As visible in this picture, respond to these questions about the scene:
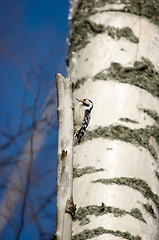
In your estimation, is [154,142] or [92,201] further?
[154,142]

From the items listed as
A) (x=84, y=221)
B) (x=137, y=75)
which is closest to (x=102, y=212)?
(x=84, y=221)

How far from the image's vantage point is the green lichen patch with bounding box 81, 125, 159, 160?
175 cm

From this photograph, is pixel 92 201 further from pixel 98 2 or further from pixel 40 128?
pixel 98 2

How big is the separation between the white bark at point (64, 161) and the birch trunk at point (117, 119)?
1.10 ft

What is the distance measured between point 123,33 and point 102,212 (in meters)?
1.12

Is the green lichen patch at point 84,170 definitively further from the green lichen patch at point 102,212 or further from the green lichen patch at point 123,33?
the green lichen patch at point 123,33

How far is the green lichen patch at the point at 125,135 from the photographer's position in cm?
175

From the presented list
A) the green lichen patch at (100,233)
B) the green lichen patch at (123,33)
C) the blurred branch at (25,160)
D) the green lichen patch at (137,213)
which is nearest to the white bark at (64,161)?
the green lichen patch at (100,233)

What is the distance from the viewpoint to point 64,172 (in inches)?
49.1

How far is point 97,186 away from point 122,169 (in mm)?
155

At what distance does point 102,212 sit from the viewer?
1.53m

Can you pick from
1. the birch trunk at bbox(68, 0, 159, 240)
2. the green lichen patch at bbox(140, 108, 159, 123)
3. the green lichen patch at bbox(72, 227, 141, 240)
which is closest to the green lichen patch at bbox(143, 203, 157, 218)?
the birch trunk at bbox(68, 0, 159, 240)

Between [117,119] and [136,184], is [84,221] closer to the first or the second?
[136,184]

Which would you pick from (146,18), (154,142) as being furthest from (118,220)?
(146,18)
